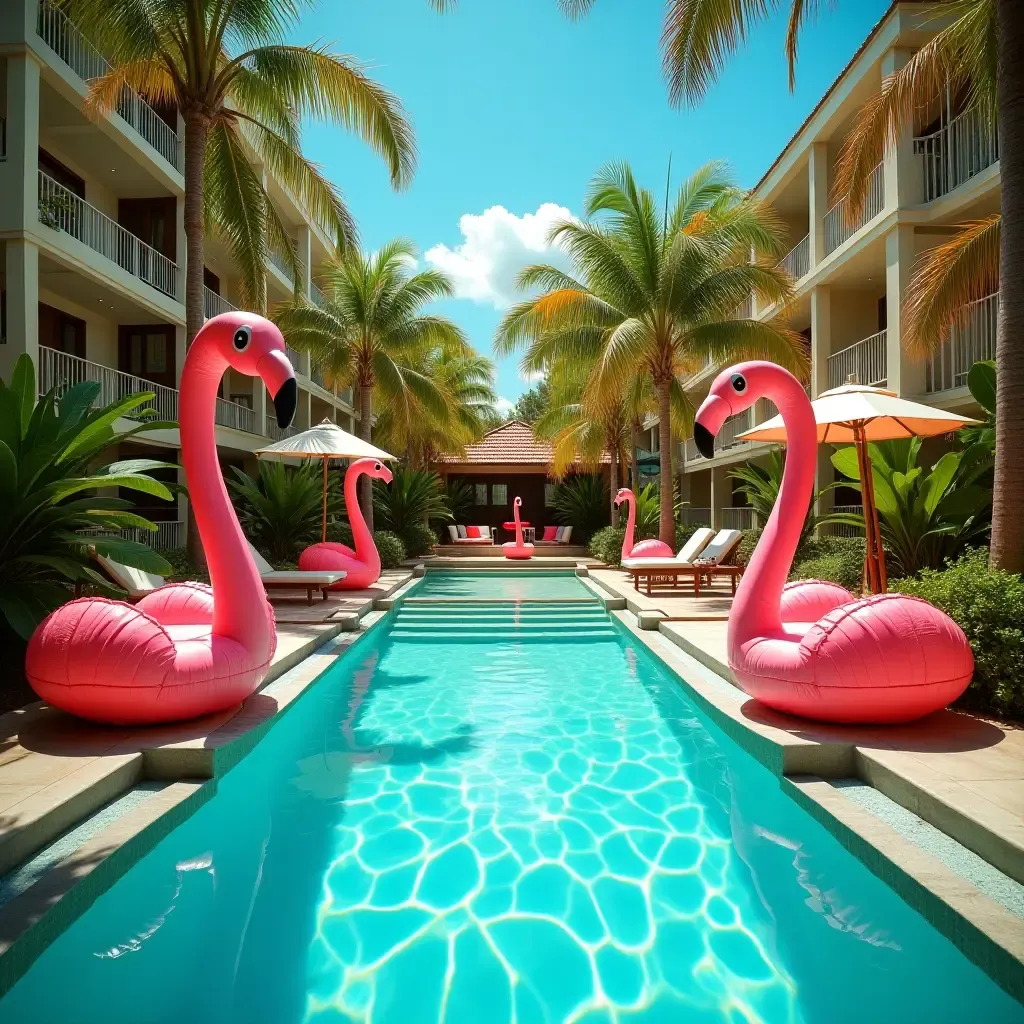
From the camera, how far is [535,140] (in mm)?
13352

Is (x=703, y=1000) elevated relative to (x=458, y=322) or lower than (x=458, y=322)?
lower

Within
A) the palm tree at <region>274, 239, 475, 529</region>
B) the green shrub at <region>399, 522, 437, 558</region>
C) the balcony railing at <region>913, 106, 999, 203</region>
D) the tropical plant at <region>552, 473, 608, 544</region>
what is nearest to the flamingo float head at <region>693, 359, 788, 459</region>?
the balcony railing at <region>913, 106, 999, 203</region>

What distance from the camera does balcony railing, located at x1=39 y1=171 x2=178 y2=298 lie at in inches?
479

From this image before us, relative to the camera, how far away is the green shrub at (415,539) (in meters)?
20.2

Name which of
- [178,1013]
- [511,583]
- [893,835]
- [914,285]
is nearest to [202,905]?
[178,1013]

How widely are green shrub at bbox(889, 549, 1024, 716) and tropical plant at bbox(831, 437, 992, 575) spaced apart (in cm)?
296

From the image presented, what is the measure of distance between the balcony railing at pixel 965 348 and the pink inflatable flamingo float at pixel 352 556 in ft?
32.2

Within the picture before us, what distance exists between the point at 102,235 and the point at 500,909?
633 inches

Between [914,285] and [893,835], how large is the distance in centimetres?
811

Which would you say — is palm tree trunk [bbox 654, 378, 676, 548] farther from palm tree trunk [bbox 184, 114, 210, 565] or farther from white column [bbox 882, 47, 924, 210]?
palm tree trunk [bbox 184, 114, 210, 565]

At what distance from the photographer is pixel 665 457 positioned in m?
14.0

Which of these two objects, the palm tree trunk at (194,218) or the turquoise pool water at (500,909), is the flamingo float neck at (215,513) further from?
the palm tree trunk at (194,218)

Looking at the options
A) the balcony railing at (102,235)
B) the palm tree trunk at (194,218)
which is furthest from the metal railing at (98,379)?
the palm tree trunk at (194,218)

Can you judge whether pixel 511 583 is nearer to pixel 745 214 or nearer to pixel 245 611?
pixel 745 214
